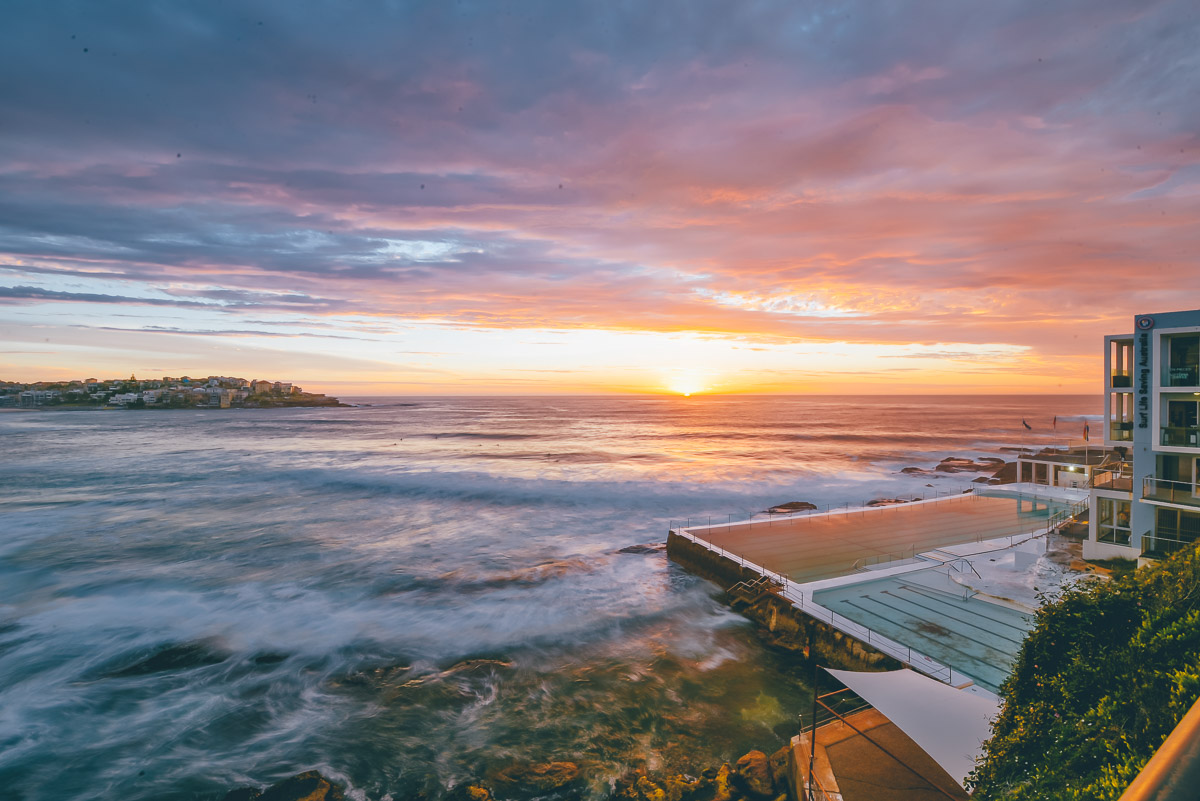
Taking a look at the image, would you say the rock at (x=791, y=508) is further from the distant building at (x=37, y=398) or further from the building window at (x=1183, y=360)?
the distant building at (x=37, y=398)

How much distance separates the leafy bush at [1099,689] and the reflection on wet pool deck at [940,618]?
4.72m

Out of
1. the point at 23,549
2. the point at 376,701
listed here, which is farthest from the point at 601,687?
the point at 23,549

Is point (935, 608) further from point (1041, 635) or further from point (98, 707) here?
point (98, 707)

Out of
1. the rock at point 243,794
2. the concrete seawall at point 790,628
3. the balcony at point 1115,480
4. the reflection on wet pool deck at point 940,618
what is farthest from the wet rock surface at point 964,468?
the rock at point 243,794

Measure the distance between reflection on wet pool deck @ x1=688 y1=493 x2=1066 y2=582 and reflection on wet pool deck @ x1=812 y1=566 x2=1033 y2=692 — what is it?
2.17 m

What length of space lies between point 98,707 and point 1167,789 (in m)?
21.9

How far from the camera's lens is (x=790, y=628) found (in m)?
17.1

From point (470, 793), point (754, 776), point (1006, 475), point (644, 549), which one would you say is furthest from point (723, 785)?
point (1006, 475)

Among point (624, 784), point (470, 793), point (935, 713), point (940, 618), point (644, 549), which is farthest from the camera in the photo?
point (644, 549)

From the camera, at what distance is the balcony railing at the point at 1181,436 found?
17.1m

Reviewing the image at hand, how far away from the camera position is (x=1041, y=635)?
8719 millimetres

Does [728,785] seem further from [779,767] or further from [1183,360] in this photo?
[1183,360]

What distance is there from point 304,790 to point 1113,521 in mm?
25131

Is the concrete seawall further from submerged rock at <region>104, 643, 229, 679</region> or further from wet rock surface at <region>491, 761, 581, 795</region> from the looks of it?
submerged rock at <region>104, 643, 229, 679</region>
